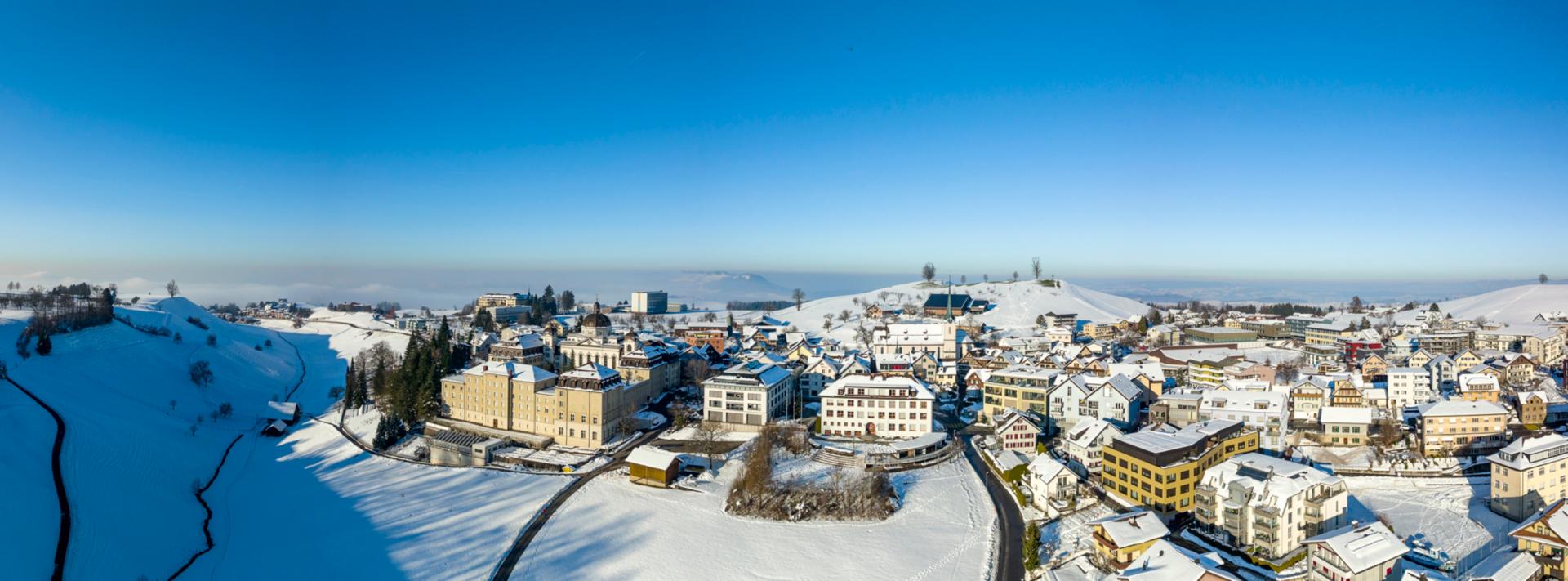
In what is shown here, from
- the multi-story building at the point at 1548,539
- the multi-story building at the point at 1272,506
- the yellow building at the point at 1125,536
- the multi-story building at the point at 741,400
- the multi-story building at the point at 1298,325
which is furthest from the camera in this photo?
the multi-story building at the point at 1298,325

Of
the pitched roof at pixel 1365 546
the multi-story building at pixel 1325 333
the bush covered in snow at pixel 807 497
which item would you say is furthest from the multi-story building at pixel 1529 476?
the multi-story building at pixel 1325 333

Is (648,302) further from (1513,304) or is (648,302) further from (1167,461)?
(1513,304)

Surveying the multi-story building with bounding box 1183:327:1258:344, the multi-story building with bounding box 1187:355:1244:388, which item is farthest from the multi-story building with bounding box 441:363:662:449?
the multi-story building with bounding box 1183:327:1258:344

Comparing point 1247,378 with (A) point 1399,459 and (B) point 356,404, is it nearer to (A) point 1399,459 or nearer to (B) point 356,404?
(A) point 1399,459

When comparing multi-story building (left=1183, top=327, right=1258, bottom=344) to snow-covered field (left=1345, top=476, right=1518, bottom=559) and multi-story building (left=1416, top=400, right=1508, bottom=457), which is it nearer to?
multi-story building (left=1416, top=400, right=1508, bottom=457)

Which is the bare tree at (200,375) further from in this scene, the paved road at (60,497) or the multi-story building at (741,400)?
the multi-story building at (741,400)

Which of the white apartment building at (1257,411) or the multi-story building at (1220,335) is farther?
the multi-story building at (1220,335)
